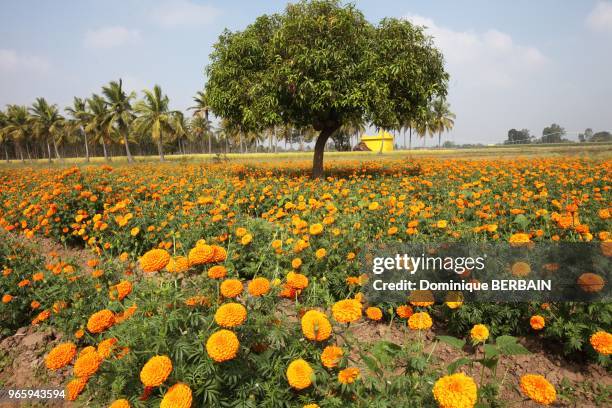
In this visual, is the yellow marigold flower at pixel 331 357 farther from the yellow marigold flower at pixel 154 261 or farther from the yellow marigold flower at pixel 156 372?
the yellow marigold flower at pixel 154 261

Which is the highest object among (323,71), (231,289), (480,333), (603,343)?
(323,71)

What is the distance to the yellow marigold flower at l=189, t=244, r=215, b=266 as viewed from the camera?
1.81 m

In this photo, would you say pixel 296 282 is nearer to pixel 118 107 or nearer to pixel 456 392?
pixel 456 392

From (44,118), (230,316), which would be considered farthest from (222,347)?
(44,118)

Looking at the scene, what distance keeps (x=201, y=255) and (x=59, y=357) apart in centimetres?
79

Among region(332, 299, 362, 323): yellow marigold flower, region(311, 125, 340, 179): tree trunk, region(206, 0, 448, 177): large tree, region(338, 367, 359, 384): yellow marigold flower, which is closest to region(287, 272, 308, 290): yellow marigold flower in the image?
region(332, 299, 362, 323): yellow marigold flower

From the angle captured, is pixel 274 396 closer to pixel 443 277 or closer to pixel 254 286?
pixel 254 286

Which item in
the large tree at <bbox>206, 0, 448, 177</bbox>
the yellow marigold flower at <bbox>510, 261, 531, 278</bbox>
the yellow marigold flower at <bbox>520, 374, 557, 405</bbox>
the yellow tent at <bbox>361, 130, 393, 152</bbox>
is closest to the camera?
the yellow marigold flower at <bbox>520, 374, 557, 405</bbox>

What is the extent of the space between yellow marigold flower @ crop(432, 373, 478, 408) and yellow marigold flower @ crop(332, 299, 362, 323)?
18.4 inches

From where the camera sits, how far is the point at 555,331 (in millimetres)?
2496

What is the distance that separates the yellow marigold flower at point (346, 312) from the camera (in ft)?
5.31

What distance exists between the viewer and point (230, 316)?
1467 mm

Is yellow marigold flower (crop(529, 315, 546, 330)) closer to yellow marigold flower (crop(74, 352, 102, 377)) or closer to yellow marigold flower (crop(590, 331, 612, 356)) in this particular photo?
yellow marigold flower (crop(590, 331, 612, 356))

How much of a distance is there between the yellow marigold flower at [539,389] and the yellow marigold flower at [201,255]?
154 centimetres
